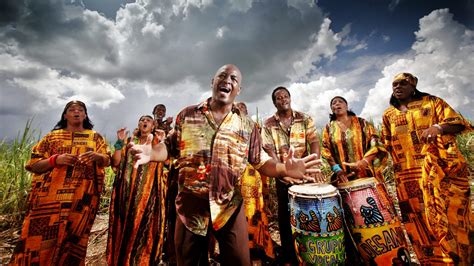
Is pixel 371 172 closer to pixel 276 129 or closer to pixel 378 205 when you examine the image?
pixel 378 205

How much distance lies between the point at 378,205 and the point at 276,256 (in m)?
1.59

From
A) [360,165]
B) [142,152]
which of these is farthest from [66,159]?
[360,165]

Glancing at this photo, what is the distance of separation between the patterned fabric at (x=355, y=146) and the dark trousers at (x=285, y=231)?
35.9 inches

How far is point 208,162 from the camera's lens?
1.84 meters

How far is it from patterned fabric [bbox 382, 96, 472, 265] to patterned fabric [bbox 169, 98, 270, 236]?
2259 millimetres

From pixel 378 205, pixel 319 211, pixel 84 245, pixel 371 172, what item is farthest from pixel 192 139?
pixel 371 172

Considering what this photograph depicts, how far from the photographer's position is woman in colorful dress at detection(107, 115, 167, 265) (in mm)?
3182

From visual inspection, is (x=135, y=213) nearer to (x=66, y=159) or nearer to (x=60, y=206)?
(x=60, y=206)

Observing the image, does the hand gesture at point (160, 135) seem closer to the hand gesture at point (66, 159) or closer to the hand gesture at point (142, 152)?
the hand gesture at point (142, 152)

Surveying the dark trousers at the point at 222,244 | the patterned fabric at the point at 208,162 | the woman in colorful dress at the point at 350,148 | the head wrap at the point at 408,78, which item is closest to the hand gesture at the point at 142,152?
the patterned fabric at the point at 208,162

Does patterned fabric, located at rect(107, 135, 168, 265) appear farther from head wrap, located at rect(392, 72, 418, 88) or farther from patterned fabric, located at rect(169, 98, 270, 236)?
head wrap, located at rect(392, 72, 418, 88)

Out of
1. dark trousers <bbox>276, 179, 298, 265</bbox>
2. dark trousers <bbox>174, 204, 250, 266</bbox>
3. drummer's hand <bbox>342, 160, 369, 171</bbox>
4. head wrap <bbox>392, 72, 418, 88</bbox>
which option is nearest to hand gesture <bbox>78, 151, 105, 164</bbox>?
dark trousers <bbox>174, 204, 250, 266</bbox>

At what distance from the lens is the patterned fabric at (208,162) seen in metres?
1.76

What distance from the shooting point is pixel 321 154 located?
373 cm
